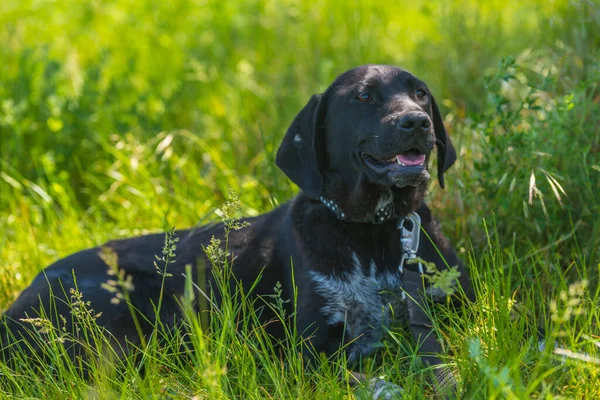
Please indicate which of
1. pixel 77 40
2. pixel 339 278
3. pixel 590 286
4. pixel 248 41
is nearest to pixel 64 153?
pixel 248 41

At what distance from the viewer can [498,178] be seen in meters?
4.13

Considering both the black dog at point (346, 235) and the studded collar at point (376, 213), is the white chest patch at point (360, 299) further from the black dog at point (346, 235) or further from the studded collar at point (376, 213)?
the studded collar at point (376, 213)

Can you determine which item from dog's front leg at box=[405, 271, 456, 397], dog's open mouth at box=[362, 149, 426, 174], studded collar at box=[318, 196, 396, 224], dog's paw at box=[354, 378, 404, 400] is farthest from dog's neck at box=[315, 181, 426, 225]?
dog's paw at box=[354, 378, 404, 400]

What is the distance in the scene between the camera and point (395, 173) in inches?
136

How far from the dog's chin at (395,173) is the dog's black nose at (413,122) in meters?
0.18

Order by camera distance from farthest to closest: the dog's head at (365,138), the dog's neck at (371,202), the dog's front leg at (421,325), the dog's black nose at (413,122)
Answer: the dog's neck at (371,202), the dog's head at (365,138), the dog's black nose at (413,122), the dog's front leg at (421,325)

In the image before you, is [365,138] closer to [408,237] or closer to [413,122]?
[413,122]

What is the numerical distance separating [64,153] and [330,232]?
3.13 metres

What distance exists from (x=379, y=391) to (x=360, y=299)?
0.58 metres

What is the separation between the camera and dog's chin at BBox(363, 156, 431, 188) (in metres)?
3.42

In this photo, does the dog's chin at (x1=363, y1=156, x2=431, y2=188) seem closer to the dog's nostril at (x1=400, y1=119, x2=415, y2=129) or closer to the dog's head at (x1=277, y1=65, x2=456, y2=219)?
the dog's head at (x1=277, y1=65, x2=456, y2=219)

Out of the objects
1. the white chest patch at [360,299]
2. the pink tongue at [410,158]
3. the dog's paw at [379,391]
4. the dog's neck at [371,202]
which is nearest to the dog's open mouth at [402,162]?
the pink tongue at [410,158]

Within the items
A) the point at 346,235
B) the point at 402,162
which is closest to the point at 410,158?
the point at 402,162

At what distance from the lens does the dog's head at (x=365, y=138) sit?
3.42 meters
